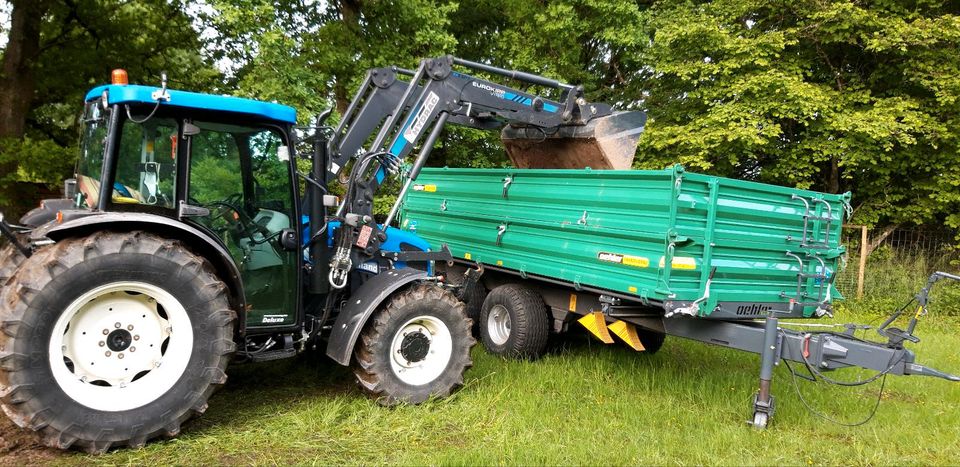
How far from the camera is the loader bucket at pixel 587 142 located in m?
6.12

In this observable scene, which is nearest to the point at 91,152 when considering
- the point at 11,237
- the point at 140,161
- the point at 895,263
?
the point at 140,161

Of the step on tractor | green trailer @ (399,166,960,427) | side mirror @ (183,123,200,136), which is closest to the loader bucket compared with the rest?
green trailer @ (399,166,960,427)

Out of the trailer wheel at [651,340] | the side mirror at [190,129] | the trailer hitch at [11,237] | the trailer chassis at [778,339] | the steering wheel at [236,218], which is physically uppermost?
the side mirror at [190,129]

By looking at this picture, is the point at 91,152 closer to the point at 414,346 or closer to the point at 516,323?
the point at 414,346

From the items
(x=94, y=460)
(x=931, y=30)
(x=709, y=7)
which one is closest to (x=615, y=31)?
(x=709, y=7)

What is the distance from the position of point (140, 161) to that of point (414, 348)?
2224 mm

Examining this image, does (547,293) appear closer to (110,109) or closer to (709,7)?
(110,109)

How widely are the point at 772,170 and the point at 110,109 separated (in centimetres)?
1082

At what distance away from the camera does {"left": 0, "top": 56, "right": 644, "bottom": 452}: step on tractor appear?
11.1 feet

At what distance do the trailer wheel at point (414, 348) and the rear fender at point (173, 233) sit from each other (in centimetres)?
94

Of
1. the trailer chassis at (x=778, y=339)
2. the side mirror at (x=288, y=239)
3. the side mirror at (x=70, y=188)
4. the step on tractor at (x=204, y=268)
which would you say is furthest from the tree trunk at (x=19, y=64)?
the trailer chassis at (x=778, y=339)

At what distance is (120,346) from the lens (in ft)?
11.8

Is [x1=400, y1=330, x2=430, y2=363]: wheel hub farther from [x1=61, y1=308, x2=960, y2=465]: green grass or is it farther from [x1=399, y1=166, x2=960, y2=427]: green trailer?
[x1=399, y1=166, x2=960, y2=427]: green trailer

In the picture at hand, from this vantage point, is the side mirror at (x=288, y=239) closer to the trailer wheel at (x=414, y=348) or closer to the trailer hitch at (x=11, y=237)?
the trailer wheel at (x=414, y=348)
